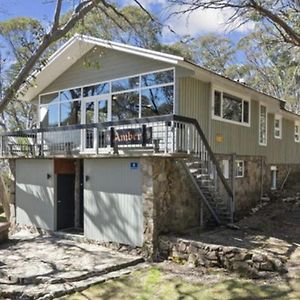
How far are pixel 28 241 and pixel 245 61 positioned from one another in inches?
854

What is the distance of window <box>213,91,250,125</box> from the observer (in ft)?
43.2

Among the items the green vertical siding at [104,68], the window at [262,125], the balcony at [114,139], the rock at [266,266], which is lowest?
the rock at [266,266]

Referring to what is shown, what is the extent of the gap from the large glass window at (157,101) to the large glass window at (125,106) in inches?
13.3

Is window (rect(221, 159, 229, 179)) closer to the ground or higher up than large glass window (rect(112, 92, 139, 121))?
closer to the ground

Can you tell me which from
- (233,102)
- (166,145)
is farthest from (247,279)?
(233,102)

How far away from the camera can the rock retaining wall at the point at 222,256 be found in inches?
350

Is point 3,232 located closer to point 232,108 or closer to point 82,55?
point 82,55

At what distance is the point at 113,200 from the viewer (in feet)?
38.4

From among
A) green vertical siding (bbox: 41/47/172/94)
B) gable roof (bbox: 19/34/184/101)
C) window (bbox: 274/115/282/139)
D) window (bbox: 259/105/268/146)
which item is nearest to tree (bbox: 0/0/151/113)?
green vertical siding (bbox: 41/47/172/94)

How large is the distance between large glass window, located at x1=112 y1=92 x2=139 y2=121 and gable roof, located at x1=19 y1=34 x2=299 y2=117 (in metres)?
1.39

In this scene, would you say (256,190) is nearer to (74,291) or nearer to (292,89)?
(74,291)

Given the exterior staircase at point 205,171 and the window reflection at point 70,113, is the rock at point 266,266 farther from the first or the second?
the window reflection at point 70,113

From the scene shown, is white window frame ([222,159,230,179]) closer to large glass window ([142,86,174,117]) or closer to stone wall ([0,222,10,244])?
large glass window ([142,86,174,117])

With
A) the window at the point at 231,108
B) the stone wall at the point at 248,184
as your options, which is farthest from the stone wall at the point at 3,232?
the window at the point at 231,108
